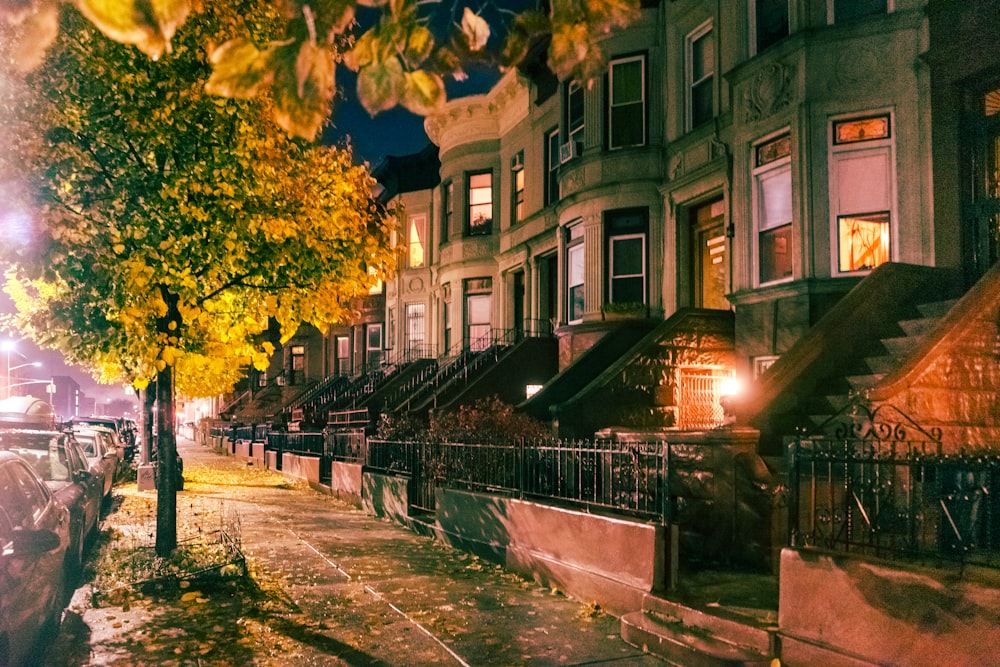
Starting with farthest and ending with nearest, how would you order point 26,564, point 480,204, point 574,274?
point 480,204 < point 574,274 < point 26,564

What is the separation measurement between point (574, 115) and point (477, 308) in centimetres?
810

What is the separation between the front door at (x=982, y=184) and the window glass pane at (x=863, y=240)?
103 cm

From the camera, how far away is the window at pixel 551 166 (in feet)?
70.3

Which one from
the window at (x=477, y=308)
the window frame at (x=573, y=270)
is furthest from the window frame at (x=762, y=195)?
the window at (x=477, y=308)

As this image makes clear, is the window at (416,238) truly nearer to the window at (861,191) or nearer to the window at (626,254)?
the window at (626,254)

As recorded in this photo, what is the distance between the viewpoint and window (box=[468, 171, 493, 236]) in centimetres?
2527

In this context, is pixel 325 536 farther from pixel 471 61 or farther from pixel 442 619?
pixel 471 61

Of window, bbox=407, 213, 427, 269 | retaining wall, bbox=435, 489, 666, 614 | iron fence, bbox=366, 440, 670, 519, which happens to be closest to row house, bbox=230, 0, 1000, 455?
iron fence, bbox=366, 440, 670, 519

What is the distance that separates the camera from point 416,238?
30094 mm

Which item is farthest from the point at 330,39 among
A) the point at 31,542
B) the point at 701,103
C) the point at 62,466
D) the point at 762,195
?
the point at 701,103

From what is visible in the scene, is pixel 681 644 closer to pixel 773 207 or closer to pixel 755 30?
pixel 773 207

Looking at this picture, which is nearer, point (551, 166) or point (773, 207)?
point (773, 207)

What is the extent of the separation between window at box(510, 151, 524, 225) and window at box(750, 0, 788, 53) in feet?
33.2

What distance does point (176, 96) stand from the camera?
384 inches
